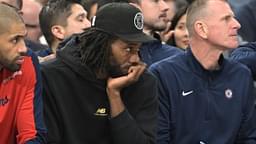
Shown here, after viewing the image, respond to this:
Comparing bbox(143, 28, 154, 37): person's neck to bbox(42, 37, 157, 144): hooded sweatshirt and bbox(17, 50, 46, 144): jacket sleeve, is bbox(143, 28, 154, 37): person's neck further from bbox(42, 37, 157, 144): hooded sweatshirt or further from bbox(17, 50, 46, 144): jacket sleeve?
bbox(17, 50, 46, 144): jacket sleeve

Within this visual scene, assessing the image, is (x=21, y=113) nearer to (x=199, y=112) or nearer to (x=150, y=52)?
(x=199, y=112)

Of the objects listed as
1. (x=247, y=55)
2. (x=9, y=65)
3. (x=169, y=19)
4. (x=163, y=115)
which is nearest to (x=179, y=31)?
(x=169, y=19)

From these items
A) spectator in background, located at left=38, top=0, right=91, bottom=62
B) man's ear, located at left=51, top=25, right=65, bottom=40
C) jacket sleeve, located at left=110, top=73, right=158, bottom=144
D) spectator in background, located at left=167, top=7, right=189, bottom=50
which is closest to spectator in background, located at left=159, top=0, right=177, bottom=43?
spectator in background, located at left=167, top=7, right=189, bottom=50

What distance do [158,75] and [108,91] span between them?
2.43 ft

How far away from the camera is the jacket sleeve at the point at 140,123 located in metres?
3.89

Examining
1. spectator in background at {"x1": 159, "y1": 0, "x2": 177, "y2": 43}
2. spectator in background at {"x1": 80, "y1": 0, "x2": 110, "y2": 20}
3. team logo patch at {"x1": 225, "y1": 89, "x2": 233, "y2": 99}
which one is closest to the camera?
team logo patch at {"x1": 225, "y1": 89, "x2": 233, "y2": 99}

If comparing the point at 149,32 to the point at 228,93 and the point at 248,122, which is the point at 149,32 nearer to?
the point at 228,93

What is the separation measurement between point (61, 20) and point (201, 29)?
4.15 ft

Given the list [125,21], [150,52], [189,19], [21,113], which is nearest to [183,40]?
A: [150,52]

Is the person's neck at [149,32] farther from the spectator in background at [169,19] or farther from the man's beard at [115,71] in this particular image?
the man's beard at [115,71]

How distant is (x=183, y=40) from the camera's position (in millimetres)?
6551

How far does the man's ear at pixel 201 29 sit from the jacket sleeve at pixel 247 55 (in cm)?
48

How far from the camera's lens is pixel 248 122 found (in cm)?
474

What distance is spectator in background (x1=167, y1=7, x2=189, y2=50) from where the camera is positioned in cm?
654
